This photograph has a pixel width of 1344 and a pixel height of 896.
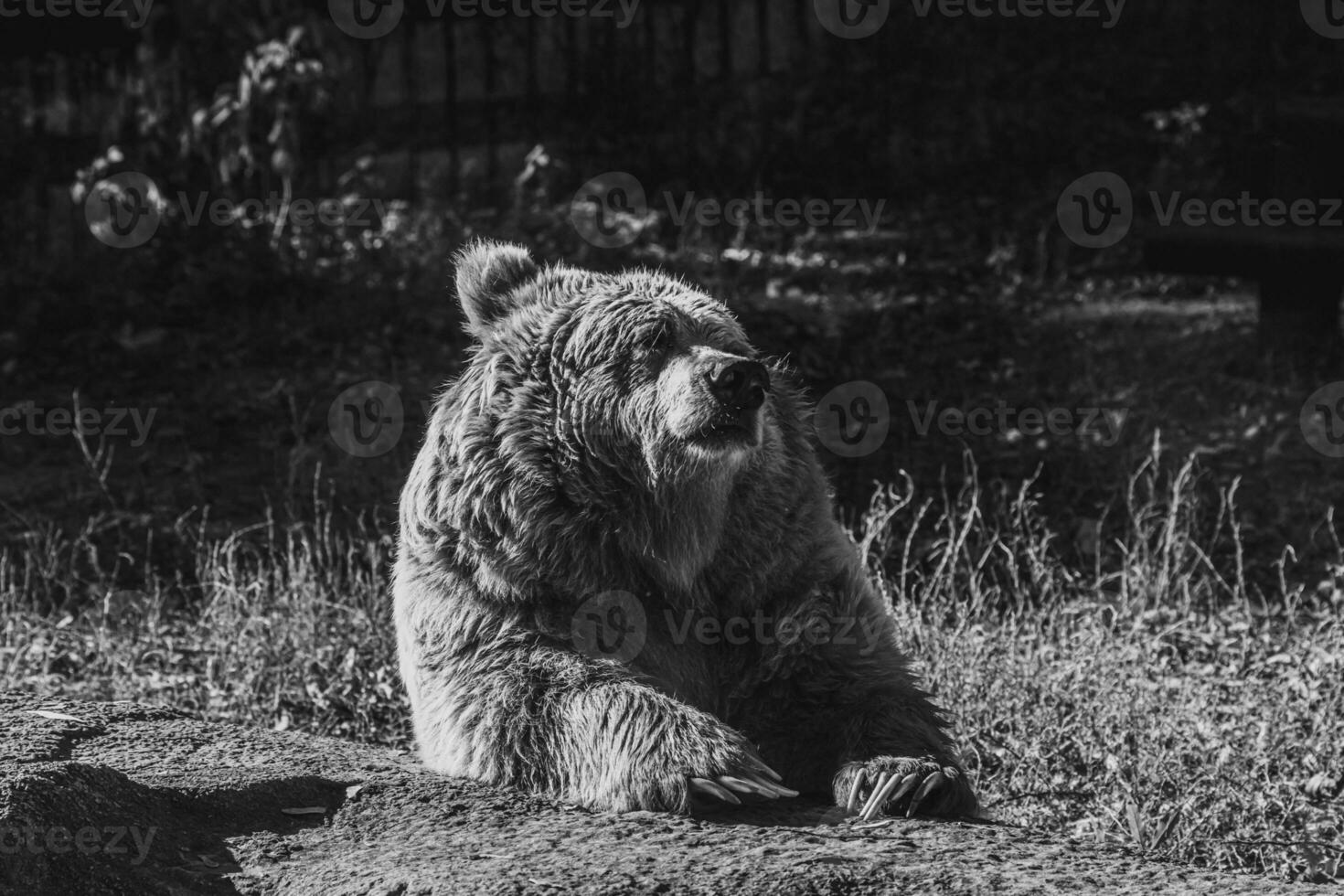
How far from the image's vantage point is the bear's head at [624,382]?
12.1 ft

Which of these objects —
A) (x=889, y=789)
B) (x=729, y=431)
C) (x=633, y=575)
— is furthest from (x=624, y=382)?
(x=889, y=789)

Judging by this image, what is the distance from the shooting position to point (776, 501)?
3914mm

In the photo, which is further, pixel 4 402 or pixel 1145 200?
pixel 1145 200

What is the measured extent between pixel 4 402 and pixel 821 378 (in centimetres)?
401

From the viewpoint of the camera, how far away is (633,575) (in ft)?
12.6

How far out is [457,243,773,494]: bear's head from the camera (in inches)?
146

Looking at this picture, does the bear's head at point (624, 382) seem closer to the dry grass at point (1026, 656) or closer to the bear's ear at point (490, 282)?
the bear's ear at point (490, 282)

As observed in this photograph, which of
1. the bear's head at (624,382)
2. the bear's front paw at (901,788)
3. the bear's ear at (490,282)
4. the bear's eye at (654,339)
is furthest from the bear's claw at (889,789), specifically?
the bear's ear at (490,282)

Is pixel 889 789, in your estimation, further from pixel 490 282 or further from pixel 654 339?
pixel 490 282

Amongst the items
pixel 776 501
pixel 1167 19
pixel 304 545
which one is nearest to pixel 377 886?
pixel 776 501

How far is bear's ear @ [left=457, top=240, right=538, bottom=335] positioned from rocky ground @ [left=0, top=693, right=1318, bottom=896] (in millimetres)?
1158

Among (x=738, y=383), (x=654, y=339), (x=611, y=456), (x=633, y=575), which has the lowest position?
(x=633, y=575)

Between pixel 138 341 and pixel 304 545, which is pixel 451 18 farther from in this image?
pixel 304 545

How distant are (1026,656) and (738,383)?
208cm
